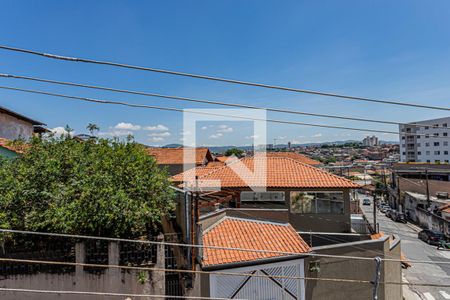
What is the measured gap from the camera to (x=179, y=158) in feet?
101

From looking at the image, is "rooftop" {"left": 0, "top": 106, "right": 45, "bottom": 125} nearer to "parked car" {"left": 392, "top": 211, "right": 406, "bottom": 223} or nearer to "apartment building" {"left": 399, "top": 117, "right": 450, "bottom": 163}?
→ "parked car" {"left": 392, "top": 211, "right": 406, "bottom": 223}

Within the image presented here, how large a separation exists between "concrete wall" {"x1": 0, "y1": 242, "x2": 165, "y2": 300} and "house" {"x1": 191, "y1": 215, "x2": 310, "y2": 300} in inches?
49.9

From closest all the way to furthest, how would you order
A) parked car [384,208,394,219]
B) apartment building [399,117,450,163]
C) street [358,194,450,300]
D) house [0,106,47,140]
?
1. street [358,194,450,300]
2. house [0,106,47,140]
3. parked car [384,208,394,219]
4. apartment building [399,117,450,163]

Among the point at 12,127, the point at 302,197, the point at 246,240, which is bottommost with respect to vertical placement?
the point at 246,240

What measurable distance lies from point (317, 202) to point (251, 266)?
6.32 m

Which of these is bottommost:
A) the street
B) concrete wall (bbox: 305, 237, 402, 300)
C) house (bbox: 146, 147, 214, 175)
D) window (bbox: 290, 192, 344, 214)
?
the street

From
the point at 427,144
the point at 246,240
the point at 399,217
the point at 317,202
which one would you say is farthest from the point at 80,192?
the point at 427,144

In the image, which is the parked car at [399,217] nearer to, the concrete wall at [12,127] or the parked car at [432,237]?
the parked car at [432,237]

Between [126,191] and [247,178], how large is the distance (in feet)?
23.2

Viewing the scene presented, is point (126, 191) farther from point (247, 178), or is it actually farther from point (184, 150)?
point (184, 150)

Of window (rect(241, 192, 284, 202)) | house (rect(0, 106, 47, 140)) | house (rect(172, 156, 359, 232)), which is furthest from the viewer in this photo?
house (rect(0, 106, 47, 140))

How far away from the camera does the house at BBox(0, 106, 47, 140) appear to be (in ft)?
58.1

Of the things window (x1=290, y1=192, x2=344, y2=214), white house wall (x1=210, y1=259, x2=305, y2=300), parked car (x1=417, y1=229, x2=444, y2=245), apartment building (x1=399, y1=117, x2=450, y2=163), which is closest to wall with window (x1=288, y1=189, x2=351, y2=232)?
window (x1=290, y1=192, x2=344, y2=214)

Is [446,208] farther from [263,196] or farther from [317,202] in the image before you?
[263,196]
